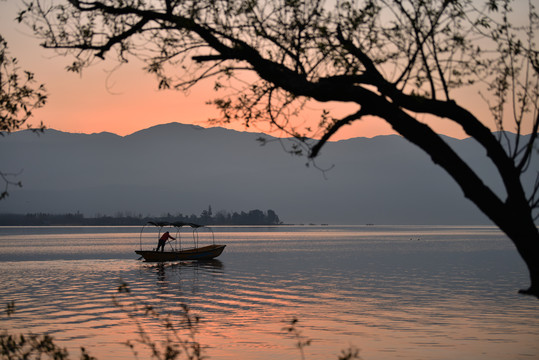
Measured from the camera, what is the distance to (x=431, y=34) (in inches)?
364

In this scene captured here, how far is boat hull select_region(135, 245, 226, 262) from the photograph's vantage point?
234 ft

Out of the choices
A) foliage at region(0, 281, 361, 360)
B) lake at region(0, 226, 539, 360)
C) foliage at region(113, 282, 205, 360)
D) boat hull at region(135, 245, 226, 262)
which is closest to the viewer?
foliage at region(0, 281, 361, 360)

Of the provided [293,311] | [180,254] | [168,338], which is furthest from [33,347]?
[180,254]

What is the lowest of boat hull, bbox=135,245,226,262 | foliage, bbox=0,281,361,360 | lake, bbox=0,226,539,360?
lake, bbox=0,226,539,360

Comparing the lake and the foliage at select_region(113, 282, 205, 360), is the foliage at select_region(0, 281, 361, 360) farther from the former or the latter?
the lake

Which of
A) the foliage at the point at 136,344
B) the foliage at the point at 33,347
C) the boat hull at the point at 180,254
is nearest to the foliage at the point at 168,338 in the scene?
the foliage at the point at 136,344

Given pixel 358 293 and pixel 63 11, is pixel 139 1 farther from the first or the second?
pixel 358 293

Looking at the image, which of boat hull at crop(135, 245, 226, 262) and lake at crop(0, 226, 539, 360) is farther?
boat hull at crop(135, 245, 226, 262)

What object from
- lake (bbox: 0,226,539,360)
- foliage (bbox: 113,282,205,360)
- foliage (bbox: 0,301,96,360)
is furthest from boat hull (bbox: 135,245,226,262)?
foliage (bbox: 0,301,96,360)

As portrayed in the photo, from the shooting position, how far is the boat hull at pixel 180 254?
7131cm

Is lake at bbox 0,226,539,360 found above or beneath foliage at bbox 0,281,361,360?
beneath

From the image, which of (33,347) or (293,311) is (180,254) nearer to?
(293,311)

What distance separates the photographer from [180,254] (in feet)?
235

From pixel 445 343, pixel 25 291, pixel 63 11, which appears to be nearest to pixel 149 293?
pixel 25 291
